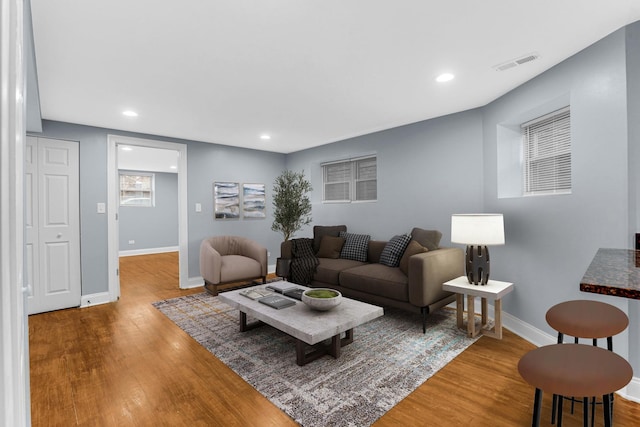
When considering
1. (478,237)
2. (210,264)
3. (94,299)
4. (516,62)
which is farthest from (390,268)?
(94,299)

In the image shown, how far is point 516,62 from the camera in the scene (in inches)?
98.0

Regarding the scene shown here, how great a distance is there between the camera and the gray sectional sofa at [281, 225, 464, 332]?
9.92ft

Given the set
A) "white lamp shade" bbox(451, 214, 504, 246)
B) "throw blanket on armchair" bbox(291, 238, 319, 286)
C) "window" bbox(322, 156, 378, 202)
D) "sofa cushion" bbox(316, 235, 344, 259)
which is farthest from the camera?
"window" bbox(322, 156, 378, 202)

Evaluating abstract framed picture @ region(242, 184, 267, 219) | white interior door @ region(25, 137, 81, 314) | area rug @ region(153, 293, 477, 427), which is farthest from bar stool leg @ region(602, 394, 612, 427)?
abstract framed picture @ region(242, 184, 267, 219)

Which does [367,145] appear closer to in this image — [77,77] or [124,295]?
[77,77]

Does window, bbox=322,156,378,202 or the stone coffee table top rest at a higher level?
window, bbox=322,156,378,202

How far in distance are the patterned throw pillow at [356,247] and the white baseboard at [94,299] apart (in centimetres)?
322

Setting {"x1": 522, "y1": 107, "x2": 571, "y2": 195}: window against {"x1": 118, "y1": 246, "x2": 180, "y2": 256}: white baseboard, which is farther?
{"x1": 118, "y1": 246, "x2": 180, "y2": 256}: white baseboard

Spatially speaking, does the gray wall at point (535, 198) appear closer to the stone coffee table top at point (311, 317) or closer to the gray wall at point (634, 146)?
the gray wall at point (634, 146)

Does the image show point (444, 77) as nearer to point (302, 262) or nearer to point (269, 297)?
point (269, 297)

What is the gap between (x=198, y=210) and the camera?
511cm

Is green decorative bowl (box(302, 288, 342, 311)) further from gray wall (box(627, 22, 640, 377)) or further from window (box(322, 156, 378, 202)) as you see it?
Answer: window (box(322, 156, 378, 202))

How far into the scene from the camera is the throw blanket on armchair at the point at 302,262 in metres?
4.18

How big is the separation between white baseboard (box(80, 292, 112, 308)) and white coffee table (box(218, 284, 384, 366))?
2.40 m
